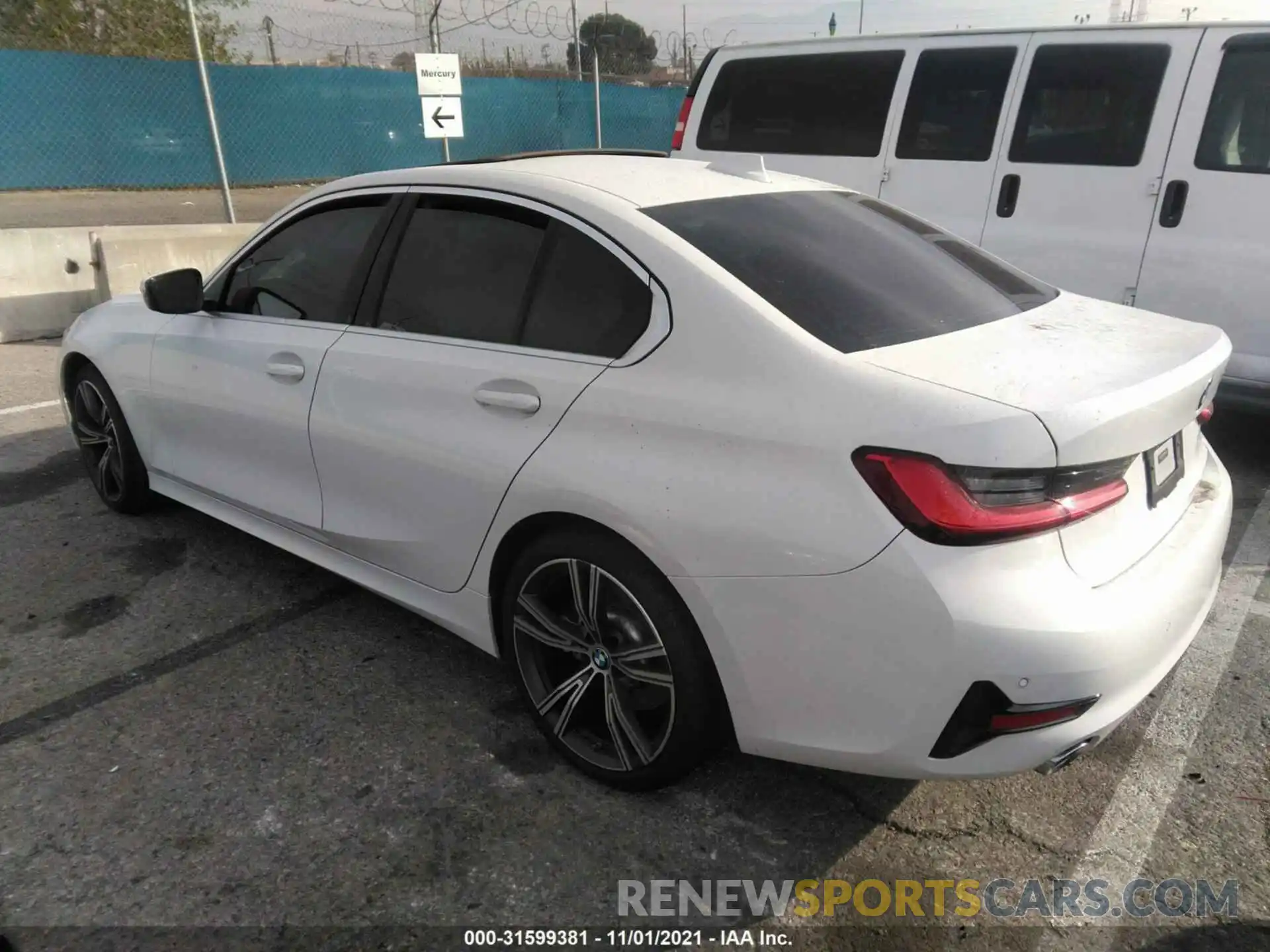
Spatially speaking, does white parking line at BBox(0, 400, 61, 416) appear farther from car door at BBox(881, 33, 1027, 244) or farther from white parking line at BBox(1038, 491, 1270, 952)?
white parking line at BBox(1038, 491, 1270, 952)

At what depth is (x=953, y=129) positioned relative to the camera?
570cm

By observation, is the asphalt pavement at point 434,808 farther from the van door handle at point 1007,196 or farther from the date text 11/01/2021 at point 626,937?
the van door handle at point 1007,196

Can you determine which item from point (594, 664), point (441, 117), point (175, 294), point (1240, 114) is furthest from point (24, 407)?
point (1240, 114)

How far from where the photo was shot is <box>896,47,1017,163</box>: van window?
217 inches

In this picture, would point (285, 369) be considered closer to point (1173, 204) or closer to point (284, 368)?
point (284, 368)

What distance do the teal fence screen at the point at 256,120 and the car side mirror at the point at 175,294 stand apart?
13348 mm

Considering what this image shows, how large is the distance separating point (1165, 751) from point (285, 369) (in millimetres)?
3047

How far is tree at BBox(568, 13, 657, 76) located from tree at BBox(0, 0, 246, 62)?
321 inches

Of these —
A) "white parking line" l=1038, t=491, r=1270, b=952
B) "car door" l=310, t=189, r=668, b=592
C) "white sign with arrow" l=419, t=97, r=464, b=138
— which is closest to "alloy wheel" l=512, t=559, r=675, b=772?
"car door" l=310, t=189, r=668, b=592

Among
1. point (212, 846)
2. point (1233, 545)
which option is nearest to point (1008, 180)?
point (1233, 545)

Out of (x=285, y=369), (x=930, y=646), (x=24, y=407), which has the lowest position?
(x=24, y=407)

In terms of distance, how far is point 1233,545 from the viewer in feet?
13.3

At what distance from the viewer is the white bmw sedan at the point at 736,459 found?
6.35 feet

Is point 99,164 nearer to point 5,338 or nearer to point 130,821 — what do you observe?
point 5,338
